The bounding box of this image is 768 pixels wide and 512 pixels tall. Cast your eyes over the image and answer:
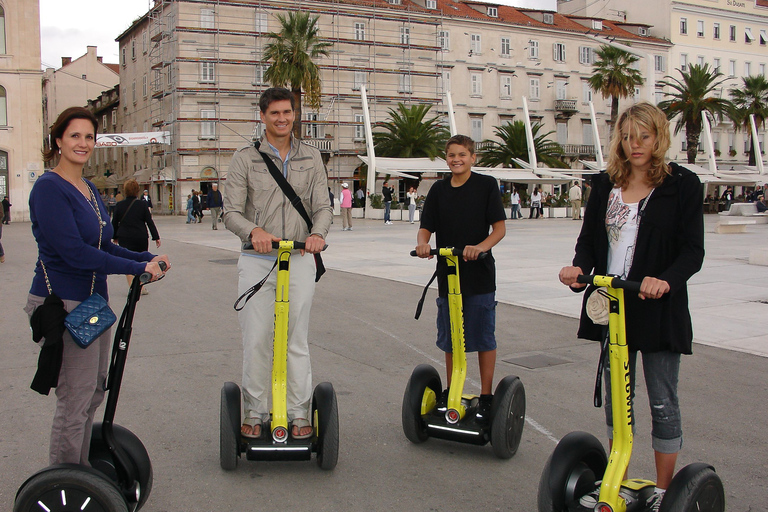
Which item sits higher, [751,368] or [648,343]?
[648,343]

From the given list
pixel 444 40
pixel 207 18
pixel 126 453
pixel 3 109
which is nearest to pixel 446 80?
pixel 444 40

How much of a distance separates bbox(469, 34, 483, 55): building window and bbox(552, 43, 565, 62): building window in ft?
22.2

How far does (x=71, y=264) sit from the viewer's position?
303 centimetres

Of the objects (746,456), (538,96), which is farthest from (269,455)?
(538,96)

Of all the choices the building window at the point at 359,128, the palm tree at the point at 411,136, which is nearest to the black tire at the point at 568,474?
the palm tree at the point at 411,136

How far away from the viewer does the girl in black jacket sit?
309 centimetres

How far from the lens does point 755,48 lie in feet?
231

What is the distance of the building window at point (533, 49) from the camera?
5928 cm

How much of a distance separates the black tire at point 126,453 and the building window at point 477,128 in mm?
55651

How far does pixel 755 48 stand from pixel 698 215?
77.7 meters

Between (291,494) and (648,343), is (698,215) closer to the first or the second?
(648,343)

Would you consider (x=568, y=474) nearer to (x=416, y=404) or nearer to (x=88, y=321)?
(x=416, y=404)

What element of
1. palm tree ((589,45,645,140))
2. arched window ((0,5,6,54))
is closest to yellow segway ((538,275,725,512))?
arched window ((0,5,6,54))

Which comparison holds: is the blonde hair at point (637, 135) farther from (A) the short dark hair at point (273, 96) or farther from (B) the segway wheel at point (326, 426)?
(B) the segway wheel at point (326, 426)
